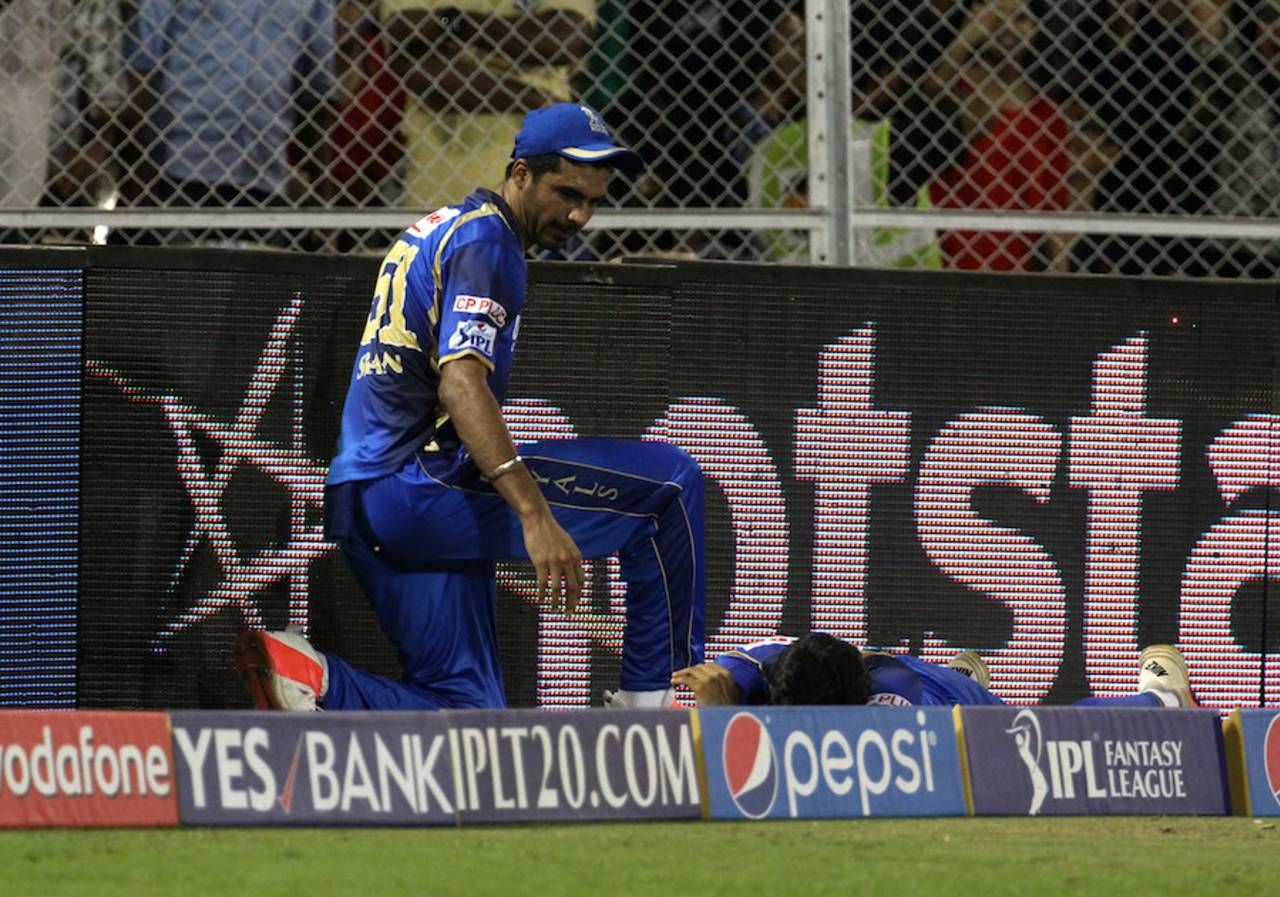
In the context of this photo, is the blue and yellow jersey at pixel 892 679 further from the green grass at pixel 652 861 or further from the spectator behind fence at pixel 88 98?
the spectator behind fence at pixel 88 98

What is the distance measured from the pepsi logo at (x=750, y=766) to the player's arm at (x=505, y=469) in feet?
2.12

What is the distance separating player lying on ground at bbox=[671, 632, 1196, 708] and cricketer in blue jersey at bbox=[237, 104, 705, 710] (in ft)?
0.56

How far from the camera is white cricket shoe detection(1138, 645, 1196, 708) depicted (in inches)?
275

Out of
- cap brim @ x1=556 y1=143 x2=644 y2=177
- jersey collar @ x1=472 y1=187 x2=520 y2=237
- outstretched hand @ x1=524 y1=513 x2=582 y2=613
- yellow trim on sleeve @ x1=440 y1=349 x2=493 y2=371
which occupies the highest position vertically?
cap brim @ x1=556 y1=143 x2=644 y2=177

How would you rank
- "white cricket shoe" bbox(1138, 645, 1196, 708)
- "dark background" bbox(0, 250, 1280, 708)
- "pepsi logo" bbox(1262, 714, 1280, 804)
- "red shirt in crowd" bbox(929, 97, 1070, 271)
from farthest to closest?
"red shirt in crowd" bbox(929, 97, 1070, 271)
"white cricket shoe" bbox(1138, 645, 1196, 708)
"dark background" bbox(0, 250, 1280, 708)
"pepsi logo" bbox(1262, 714, 1280, 804)

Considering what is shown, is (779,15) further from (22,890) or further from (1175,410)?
(22,890)

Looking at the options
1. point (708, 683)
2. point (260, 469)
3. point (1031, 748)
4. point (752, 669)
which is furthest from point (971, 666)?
point (260, 469)

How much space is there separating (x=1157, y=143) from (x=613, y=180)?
1.94 metres

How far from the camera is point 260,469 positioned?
690 cm

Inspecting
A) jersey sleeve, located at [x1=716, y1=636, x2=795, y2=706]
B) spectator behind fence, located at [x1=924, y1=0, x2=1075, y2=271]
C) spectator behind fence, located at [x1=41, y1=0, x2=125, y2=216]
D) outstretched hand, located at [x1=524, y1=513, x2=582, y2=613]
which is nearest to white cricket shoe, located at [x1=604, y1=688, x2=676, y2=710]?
jersey sleeve, located at [x1=716, y1=636, x2=795, y2=706]

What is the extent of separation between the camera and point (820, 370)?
7203 mm

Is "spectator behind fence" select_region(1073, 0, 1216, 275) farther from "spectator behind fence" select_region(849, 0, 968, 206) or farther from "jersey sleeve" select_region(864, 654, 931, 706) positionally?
"jersey sleeve" select_region(864, 654, 931, 706)

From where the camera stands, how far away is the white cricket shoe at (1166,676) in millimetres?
6977

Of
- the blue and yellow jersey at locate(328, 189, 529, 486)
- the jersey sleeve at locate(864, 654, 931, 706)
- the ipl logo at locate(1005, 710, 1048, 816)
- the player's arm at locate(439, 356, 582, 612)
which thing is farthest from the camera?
the jersey sleeve at locate(864, 654, 931, 706)
